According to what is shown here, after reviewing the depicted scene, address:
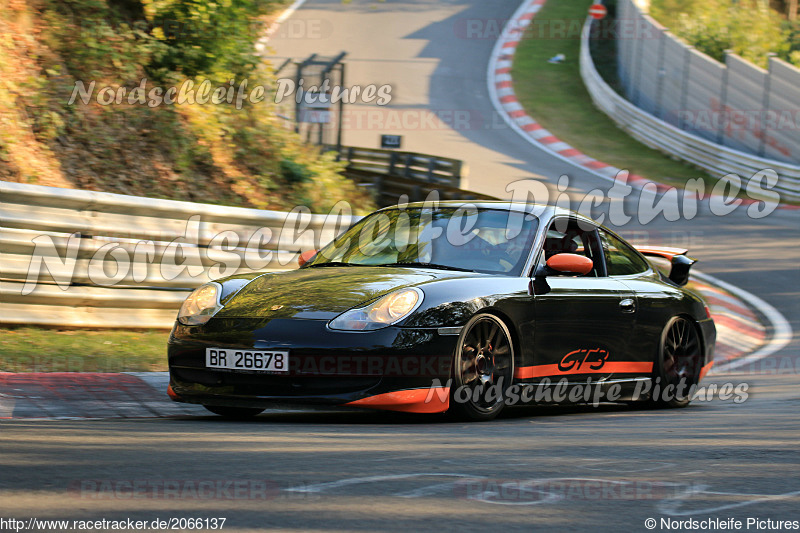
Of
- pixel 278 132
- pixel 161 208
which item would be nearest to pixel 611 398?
pixel 161 208

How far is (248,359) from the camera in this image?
5867mm

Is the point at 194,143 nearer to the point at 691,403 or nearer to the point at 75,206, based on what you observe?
the point at 75,206

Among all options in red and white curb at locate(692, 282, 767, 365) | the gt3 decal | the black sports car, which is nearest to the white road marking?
red and white curb at locate(692, 282, 767, 365)

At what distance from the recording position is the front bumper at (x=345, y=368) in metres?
5.72

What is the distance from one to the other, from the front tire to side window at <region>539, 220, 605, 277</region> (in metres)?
0.77

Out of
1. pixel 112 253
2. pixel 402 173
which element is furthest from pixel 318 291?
pixel 402 173

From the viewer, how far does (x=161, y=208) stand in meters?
8.73

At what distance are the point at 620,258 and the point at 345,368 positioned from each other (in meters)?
2.73

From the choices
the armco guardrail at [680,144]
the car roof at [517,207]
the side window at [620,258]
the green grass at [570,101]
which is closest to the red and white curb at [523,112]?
the green grass at [570,101]

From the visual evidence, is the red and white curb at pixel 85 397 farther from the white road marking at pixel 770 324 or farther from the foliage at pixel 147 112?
the white road marking at pixel 770 324

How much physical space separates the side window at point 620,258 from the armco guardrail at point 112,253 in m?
3.27

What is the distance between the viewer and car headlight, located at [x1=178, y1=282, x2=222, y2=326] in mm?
6176

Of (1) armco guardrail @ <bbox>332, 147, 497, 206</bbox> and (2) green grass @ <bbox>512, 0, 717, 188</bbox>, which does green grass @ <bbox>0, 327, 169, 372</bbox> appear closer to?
(1) armco guardrail @ <bbox>332, 147, 497, 206</bbox>

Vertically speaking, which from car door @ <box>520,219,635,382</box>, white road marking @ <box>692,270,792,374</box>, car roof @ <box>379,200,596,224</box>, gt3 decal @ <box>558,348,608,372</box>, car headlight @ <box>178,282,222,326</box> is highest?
car roof @ <box>379,200,596,224</box>
